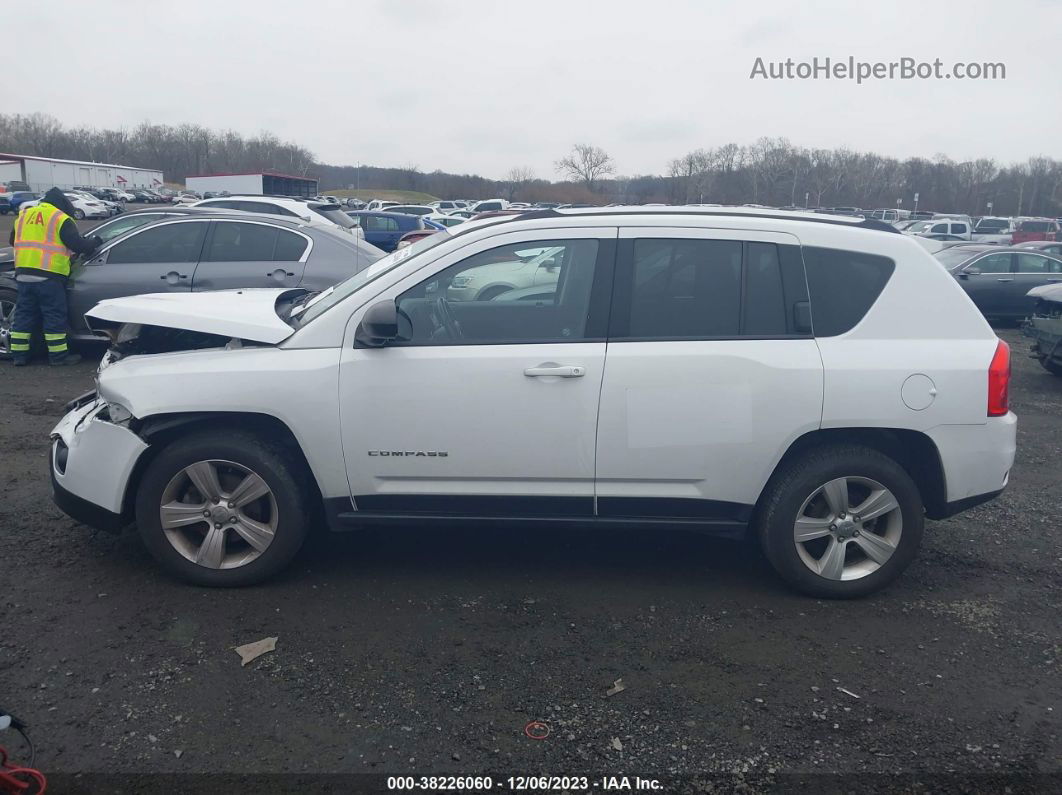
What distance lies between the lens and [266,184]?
159 feet

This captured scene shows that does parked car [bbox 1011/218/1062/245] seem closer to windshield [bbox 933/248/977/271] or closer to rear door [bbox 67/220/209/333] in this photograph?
windshield [bbox 933/248/977/271]

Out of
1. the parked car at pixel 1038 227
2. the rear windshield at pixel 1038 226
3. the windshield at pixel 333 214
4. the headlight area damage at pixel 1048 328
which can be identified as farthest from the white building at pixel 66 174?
the headlight area damage at pixel 1048 328

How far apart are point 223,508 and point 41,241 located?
20.5 feet

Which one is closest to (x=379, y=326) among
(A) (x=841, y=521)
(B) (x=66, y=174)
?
(A) (x=841, y=521)

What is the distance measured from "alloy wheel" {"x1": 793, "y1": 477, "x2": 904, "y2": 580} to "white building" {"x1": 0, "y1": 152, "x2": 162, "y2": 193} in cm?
7056

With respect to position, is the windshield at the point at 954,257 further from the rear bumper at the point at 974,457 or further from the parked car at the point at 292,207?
the rear bumper at the point at 974,457

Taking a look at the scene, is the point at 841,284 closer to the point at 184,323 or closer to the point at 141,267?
the point at 184,323

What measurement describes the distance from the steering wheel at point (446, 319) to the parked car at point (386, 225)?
17372mm

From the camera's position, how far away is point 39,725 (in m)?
3.15

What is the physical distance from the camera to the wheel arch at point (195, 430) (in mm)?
4176

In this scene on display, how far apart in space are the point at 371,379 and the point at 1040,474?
5311 millimetres

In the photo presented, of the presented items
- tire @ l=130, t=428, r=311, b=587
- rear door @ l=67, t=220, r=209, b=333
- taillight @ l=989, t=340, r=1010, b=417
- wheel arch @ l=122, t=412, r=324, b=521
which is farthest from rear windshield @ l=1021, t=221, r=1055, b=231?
tire @ l=130, t=428, r=311, b=587

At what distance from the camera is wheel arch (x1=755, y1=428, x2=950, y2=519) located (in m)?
4.21

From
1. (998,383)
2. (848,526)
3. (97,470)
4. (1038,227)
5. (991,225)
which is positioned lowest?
(848,526)
